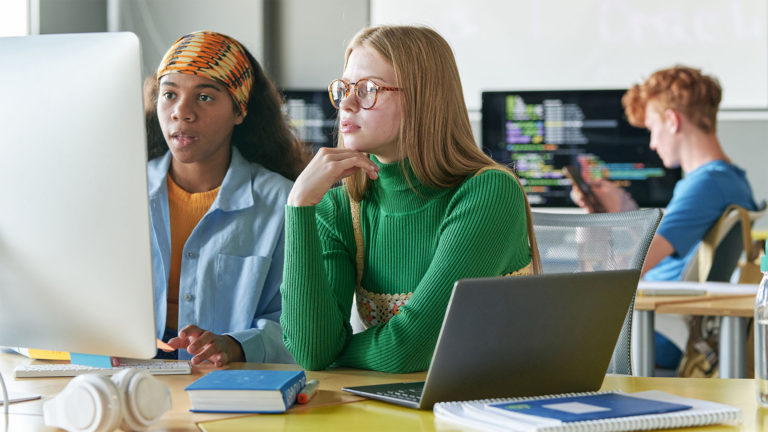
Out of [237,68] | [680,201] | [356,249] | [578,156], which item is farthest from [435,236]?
[578,156]

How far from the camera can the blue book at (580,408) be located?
3.07 ft

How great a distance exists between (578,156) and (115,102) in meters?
3.82

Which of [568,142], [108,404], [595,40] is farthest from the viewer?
[595,40]

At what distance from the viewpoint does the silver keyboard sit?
1297 millimetres

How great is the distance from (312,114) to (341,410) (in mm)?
4011

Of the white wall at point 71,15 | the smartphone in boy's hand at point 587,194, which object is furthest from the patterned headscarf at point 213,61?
the white wall at point 71,15

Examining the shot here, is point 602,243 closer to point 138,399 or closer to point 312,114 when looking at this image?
point 138,399

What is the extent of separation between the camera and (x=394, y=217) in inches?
60.2

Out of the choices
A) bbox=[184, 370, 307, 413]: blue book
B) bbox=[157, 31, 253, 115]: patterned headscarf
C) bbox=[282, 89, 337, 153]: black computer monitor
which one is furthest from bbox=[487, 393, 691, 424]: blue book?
bbox=[282, 89, 337, 153]: black computer monitor

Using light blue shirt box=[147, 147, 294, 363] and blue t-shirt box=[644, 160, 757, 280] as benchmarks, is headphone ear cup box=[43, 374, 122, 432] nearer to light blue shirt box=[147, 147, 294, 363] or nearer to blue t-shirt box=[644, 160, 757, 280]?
light blue shirt box=[147, 147, 294, 363]

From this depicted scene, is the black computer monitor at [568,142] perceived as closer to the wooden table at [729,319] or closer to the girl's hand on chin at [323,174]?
the wooden table at [729,319]

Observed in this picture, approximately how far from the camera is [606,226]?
1989mm

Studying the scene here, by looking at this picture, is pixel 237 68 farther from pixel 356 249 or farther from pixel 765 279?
pixel 765 279

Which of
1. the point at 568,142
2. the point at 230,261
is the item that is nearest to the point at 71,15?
the point at 568,142
